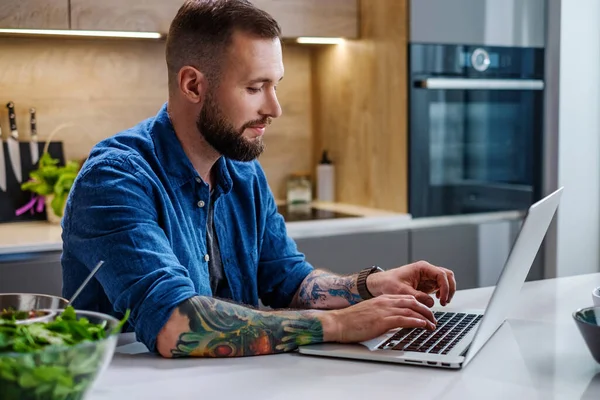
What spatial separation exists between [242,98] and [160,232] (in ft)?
1.25

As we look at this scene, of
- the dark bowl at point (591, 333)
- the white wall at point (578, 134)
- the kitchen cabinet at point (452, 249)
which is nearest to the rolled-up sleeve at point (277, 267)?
the dark bowl at point (591, 333)

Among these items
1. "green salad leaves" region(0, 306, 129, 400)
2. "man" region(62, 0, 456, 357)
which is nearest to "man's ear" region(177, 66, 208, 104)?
"man" region(62, 0, 456, 357)

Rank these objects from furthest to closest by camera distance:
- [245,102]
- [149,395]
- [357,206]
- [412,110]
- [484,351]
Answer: [357,206], [412,110], [245,102], [484,351], [149,395]

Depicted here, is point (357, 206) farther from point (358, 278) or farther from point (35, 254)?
point (358, 278)

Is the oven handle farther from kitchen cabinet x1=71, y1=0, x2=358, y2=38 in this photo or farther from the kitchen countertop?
the kitchen countertop

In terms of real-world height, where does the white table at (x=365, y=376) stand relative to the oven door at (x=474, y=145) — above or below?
below

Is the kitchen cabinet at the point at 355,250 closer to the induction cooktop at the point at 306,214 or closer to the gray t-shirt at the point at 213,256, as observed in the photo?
the induction cooktop at the point at 306,214

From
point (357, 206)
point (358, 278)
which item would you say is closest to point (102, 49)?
point (357, 206)

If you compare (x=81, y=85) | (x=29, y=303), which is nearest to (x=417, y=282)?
(x=29, y=303)

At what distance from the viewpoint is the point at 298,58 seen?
11.8 feet

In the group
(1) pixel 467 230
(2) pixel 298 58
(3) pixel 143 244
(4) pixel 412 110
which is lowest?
(1) pixel 467 230

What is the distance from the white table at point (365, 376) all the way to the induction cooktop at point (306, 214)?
5.00 feet

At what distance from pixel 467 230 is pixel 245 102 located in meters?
1.67

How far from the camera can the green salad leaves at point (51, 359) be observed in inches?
38.1
